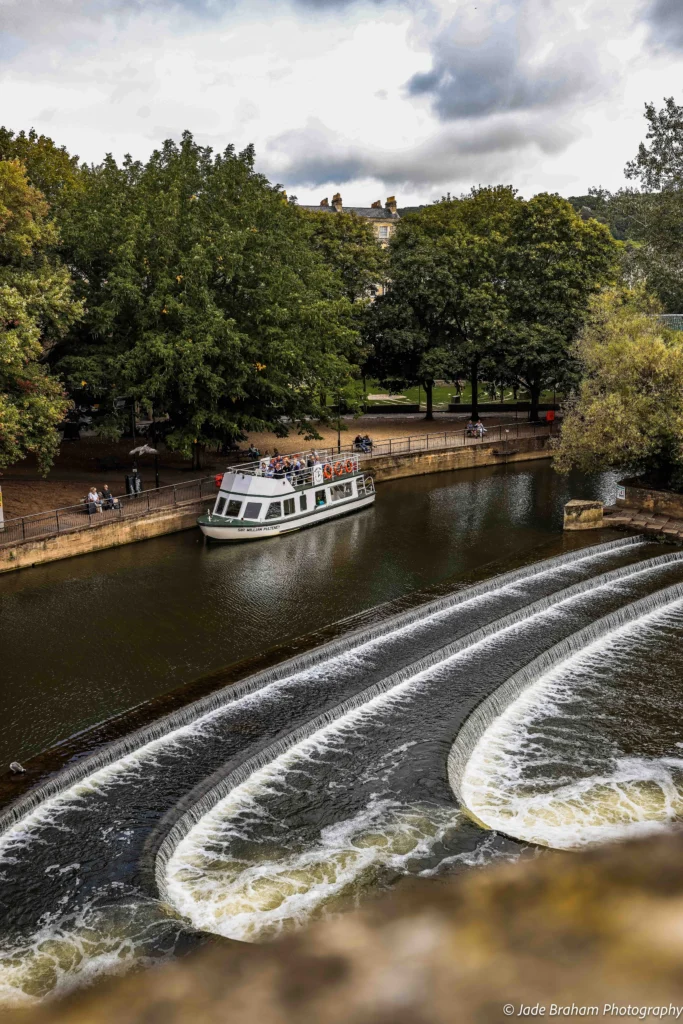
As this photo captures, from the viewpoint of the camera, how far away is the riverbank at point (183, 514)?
28891 mm

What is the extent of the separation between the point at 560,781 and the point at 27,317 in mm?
24359

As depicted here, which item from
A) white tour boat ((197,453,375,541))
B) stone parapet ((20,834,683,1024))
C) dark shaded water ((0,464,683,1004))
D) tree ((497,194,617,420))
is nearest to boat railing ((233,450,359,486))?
white tour boat ((197,453,375,541))

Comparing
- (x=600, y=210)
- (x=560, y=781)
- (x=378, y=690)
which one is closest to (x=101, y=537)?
(x=378, y=690)

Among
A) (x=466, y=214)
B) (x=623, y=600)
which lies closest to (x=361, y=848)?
(x=623, y=600)

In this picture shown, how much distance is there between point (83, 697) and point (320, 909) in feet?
29.5

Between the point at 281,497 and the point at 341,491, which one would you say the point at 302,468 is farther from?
the point at 281,497

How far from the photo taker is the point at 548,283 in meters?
51.3

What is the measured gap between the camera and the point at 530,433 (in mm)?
51062

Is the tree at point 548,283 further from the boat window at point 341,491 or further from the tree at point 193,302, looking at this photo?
the boat window at point 341,491

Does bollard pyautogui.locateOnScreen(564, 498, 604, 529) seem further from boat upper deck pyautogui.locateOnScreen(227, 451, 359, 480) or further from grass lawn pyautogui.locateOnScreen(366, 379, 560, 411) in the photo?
grass lawn pyautogui.locateOnScreen(366, 379, 560, 411)

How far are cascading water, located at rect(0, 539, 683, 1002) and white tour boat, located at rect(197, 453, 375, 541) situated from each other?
41.3ft

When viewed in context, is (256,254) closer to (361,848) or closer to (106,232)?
(106,232)

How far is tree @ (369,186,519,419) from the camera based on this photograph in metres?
51.6

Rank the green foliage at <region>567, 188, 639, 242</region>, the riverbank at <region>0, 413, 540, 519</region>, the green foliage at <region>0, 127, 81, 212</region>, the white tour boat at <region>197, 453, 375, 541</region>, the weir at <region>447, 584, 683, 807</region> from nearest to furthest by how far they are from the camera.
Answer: the weir at <region>447, 584, 683, 807</region>, the white tour boat at <region>197, 453, 375, 541</region>, the riverbank at <region>0, 413, 540, 519</region>, the green foliage at <region>0, 127, 81, 212</region>, the green foliage at <region>567, 188, 639, 242</region>
